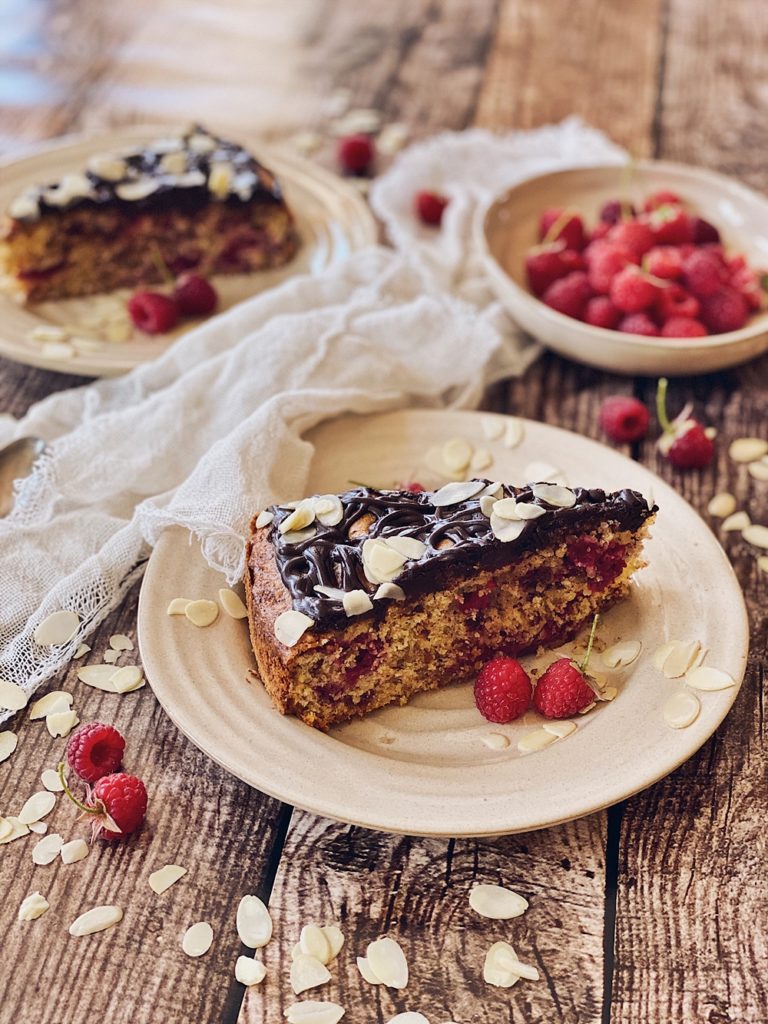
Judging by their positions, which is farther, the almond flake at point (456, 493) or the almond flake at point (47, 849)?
the almond flake at point (456, 493)

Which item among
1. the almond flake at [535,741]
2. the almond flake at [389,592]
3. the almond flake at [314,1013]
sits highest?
the almond flake at [389,592]

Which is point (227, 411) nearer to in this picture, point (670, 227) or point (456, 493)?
point (456, 493)

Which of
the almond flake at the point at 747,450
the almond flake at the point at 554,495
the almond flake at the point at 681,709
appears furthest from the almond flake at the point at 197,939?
the almond flake at the point at 747,450

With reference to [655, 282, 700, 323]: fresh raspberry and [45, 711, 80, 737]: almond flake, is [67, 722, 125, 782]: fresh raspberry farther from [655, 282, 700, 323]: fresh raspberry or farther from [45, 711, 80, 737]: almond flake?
[655, 282, 700, 323]: fresh raspberry

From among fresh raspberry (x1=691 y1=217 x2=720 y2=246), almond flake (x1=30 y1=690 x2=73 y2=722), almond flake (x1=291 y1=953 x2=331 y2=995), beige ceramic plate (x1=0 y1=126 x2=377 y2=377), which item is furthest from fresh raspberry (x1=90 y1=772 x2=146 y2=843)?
fresh raspberry (x1=691 y1=217 x2=720 y2=246)

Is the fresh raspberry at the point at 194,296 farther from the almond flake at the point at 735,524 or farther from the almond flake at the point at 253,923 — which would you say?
the almond flake at the point at 253,923

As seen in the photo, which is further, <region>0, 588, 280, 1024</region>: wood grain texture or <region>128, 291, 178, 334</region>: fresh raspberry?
<region>128, 291, 178, 334</region>: fresh raspberry

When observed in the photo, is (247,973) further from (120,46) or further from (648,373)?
(120,46)
